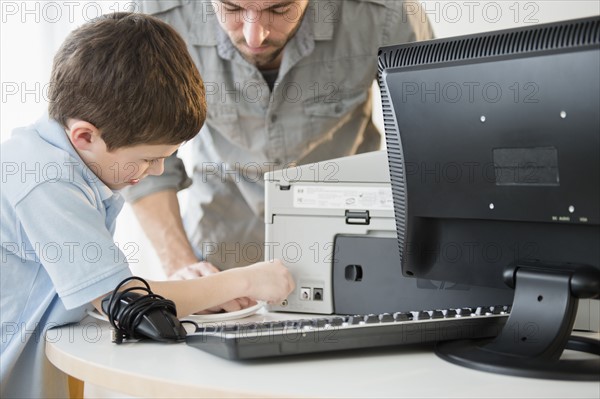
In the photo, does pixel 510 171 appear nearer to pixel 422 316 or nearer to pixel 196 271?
pixel 422 316

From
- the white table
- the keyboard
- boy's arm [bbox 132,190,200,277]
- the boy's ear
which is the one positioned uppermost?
the boy's ear

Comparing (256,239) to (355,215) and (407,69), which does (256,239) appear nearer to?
(355,215)

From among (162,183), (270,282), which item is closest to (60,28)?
(162,183)

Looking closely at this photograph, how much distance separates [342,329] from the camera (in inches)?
38.9

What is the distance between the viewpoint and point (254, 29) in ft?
5.56

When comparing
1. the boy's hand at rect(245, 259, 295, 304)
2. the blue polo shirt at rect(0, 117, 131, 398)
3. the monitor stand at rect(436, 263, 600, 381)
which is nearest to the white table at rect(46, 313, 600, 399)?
the monitor stand at rect(436, 263, 600, 381)

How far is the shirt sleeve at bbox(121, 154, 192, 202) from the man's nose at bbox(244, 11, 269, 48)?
0.44m

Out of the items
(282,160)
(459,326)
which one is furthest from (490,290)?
(282,160)

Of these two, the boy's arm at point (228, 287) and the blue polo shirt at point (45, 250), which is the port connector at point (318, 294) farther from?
the blue polo shirt at point (45, 250)

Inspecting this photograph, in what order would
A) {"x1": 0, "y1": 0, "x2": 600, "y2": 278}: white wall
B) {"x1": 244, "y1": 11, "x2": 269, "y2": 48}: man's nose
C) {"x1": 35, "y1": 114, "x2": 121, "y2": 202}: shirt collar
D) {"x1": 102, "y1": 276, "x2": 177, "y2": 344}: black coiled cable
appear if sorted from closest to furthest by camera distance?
1. {"x1": 102, "y1": 276, "x2": 177, "y2": 344}: black coiled cable
2. {"x1": 35, "y1": 114, "x2": 121, "y2": 202}: shirt collar
3. {"x1": 244, "y1": 11, "x2": 269, "y2": 48}: man's nose
4. {"x1": 0, "y1": 0, "x2": 600, "y2": 278}: white wall

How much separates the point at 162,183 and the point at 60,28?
3.20ft

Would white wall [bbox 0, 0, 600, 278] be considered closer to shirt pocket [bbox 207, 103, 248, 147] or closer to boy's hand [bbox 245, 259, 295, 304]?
shirt pocket [bbox 207, 103, 248, 147]

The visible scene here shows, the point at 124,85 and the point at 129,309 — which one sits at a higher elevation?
the point at 124,85

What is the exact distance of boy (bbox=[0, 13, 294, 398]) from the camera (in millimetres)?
1173
